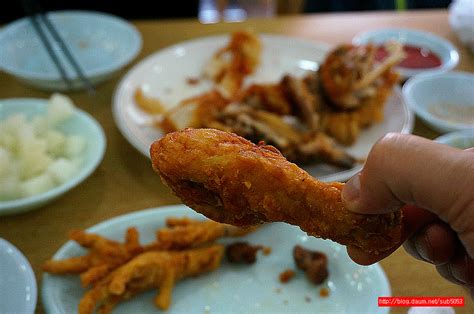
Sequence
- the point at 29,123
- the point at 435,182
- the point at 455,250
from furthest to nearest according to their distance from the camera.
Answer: the point at 29,123 < the point at 455,250 < the point at 435,182

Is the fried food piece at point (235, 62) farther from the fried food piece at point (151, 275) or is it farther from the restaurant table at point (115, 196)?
the fried food piece at point (151, 275)

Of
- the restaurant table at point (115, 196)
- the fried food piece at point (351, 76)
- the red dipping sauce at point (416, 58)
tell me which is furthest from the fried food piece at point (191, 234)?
the red dipping sauce at point (416, 58)

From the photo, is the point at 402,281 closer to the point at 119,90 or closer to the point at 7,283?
the point at 7,283

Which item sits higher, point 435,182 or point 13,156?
point 435,182

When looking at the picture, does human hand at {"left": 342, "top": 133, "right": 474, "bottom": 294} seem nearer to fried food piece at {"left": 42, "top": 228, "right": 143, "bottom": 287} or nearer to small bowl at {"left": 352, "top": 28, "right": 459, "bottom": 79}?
fried food piece at {"left": 42, "top": 228, "right": 143, "bottom": 287}

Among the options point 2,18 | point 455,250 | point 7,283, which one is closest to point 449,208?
point 455,250

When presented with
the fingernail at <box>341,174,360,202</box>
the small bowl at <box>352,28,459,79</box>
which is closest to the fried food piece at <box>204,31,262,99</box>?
the small bowl at <box>352,28,459,79</box>
